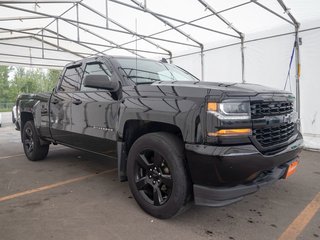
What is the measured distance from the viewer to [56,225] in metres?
2.88

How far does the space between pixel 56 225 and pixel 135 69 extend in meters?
2.12

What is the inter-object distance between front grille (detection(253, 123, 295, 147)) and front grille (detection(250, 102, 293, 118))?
14 centimetres

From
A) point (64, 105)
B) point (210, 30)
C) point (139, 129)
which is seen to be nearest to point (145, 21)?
point (210, 30)

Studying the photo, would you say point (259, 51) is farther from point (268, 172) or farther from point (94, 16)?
point (268, 172)

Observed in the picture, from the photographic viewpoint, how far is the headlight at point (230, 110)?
7.97 ft

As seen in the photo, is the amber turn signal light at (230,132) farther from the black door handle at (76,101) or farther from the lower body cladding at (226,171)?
the black door handle at (76,101)

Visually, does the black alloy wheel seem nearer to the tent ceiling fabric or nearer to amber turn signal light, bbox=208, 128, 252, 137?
amber turn signal light, bbox=208, 128, 252, 137

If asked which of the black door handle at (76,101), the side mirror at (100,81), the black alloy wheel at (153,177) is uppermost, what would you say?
the side mirror at (100,81)

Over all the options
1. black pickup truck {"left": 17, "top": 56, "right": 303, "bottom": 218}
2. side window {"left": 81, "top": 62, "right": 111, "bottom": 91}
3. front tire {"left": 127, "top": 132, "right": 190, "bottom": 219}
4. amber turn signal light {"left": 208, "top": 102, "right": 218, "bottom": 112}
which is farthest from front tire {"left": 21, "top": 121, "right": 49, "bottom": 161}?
amber turn signal light {"left": 208, "top": 102, "right": 218, "bottom": 112}

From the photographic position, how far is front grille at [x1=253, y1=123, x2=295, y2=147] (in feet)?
8.37

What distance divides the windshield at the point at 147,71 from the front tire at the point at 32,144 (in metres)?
2.76

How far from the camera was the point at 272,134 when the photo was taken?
2693mm

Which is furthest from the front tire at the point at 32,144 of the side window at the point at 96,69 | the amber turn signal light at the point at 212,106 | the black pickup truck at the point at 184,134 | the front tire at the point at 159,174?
the amber turn signal light at the point at 212,106

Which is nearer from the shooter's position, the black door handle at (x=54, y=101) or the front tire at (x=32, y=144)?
the black door handle at (x=54, y=101)
